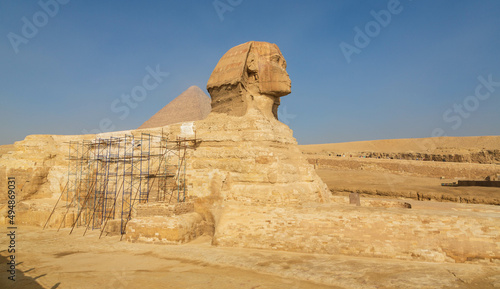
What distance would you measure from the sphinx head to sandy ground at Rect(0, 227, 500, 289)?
14.0ft

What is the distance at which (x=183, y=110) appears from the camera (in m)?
19.0

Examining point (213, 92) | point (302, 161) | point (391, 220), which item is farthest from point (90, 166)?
point (391, 220)

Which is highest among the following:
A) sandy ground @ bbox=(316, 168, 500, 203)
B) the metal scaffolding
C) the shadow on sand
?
the metal scaffolding

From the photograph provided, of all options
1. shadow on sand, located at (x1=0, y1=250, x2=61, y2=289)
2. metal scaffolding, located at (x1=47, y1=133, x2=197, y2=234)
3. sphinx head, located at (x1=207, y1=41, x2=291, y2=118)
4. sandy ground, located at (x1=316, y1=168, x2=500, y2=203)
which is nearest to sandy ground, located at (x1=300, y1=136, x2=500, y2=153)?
sandy ground, located at (x1=316, y1=168, x2=500, y2=203)

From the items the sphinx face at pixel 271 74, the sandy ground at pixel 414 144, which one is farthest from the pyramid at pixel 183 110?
the sandy ground at pixel 414 144

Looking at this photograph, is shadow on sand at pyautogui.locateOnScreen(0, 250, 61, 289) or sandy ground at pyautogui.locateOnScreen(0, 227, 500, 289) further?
shadow on sand at pyautogui.locateOnScreen(0, 250, 61, 289)

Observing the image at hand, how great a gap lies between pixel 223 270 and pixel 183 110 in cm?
1480

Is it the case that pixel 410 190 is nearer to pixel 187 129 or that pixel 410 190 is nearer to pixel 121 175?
pixel 187 129

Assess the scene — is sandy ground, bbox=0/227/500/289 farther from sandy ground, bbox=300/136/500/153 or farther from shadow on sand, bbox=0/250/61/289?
sandy ground, bbox=300/136/500/153

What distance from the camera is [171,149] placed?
9.85 meters

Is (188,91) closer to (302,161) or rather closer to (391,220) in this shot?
(302,161)

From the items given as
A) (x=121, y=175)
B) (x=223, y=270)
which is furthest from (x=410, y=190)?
(x=121, y=175)

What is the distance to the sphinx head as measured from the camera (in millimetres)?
8797

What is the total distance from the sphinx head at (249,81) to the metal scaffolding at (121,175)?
168cm
